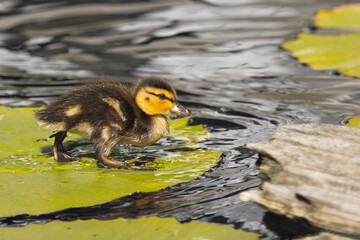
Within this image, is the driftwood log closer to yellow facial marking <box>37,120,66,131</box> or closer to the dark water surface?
the dark water surface

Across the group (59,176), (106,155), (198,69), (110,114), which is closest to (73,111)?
(110,114)

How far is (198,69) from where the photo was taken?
7234 millimetres

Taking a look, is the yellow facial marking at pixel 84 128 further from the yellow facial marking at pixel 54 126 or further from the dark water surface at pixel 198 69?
the dark water surface at pixel 198 69

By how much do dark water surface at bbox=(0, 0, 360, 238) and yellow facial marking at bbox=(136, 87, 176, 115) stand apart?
41cm

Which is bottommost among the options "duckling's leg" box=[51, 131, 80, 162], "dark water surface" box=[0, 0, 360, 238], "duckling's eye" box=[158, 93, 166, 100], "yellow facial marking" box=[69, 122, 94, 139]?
"dark water surface" box=[0, 0, 360, 238]

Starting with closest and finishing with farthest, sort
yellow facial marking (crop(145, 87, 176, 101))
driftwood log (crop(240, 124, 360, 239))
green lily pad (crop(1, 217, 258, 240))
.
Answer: driftwood log (crop(240, 124, 360, 239)) < green lily pad (crop(1, 217, 258, 240)) < yellow facial marking (crop(145, 87, 176, 101))

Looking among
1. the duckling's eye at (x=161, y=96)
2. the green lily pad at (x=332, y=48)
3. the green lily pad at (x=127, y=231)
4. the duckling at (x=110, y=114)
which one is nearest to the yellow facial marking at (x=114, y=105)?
the duckling at (x=110, y=114)

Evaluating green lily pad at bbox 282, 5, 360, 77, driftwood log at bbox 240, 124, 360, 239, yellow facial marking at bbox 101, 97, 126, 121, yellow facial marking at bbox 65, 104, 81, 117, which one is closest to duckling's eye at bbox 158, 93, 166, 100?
yellow facial marking at bbox 101, 97, 126, 121

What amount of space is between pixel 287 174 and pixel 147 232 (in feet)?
2.43

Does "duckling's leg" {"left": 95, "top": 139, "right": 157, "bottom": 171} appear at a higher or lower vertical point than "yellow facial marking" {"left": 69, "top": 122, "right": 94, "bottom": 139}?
lower

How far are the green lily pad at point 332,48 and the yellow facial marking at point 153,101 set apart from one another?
276 cm

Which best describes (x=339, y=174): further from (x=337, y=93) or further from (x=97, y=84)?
(x=337, y=93)

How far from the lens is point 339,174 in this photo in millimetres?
3051

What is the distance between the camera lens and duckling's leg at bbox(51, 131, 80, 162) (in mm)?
4133
